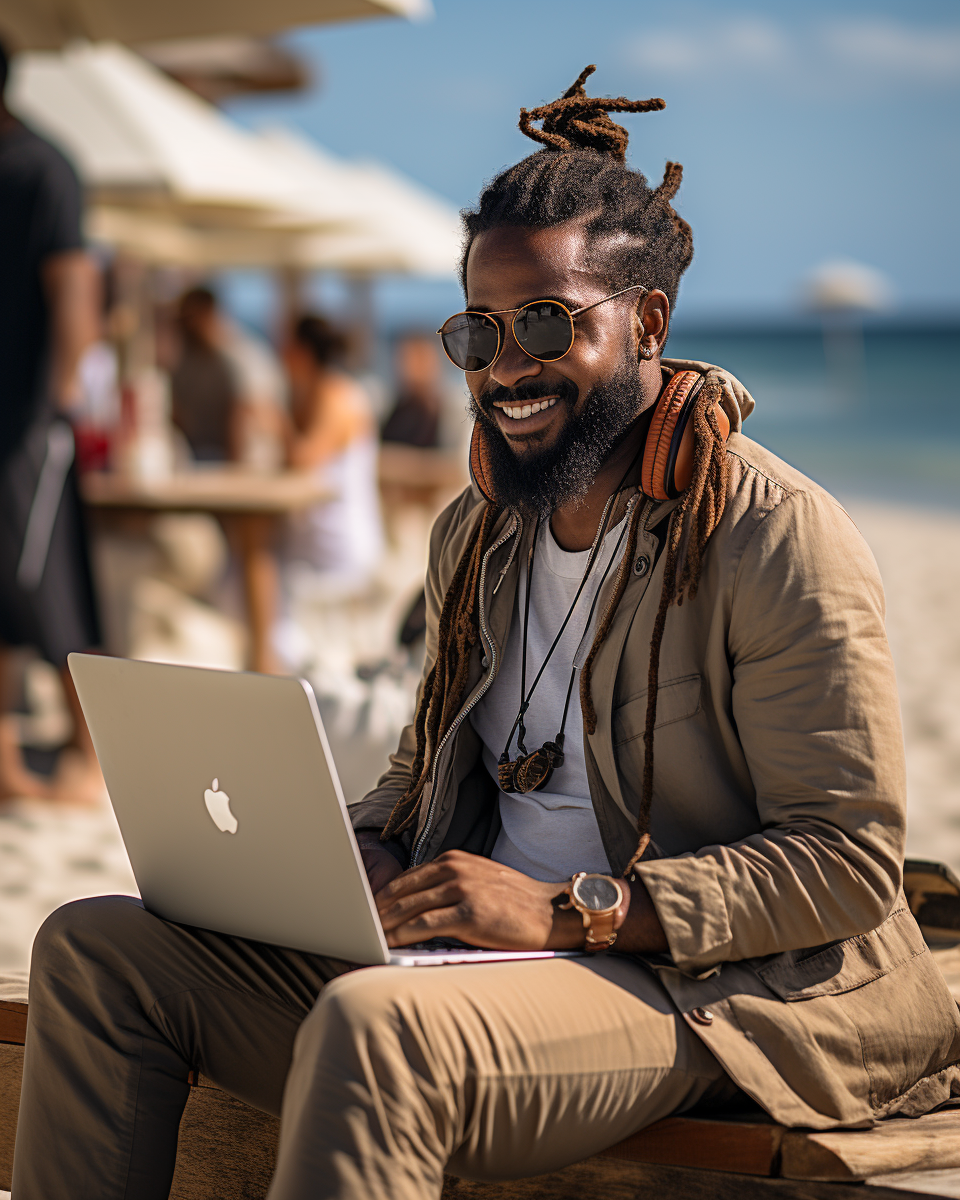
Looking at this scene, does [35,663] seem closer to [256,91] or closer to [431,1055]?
[431,1055]

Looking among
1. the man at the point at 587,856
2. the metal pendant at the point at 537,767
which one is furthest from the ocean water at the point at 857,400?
the metal pendant at the point at 537,767

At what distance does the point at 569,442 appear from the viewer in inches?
80.3

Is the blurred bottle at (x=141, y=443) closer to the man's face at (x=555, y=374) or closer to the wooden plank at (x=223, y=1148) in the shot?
the man's face at (x=555, y=374)

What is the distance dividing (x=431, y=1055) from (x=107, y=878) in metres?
2.85

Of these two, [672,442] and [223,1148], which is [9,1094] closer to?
[223,1148]

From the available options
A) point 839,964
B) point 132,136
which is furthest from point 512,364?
point 132,136

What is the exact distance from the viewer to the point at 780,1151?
1.68 meters

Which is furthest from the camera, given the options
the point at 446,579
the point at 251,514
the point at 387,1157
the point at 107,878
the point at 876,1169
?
the point at 251,514

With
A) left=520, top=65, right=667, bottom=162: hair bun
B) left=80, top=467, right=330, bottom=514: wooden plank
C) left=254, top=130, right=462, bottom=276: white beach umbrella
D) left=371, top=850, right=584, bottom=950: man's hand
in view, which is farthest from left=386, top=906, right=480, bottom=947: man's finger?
left=254, top=130, right=462, bottom=276: white beach umbrella

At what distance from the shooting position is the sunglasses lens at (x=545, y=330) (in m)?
1.95

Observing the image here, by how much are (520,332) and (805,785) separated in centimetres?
77

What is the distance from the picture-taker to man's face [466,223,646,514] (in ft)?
6.51

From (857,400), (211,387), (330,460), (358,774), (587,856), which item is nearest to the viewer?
(587,856)

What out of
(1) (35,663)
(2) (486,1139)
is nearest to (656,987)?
(2) (486,1139)
